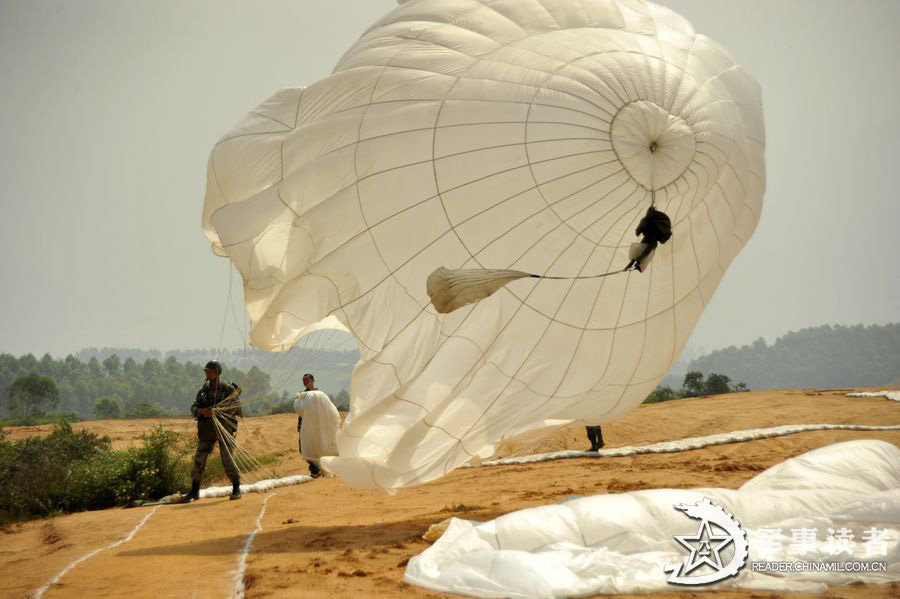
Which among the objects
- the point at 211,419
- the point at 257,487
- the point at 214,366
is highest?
the point at 214,366

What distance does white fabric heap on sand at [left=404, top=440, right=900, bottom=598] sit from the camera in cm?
388

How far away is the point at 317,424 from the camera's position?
1110 centimetres

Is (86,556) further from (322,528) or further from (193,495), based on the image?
(193,495)

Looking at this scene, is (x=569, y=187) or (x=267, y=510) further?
(x=267, y=510)

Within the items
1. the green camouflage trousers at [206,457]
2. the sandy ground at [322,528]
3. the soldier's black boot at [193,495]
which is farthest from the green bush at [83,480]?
the green camouflage trousers at [206,457]

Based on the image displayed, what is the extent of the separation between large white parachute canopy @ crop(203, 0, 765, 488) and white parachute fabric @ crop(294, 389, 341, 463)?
13.9 feet

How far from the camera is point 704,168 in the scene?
5.95 meters

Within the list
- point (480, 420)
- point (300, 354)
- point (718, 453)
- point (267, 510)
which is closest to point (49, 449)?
point (267, 510)

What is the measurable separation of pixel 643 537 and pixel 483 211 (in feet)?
10.2

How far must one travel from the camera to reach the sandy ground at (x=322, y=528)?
14.6 feet

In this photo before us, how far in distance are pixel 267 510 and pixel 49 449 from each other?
5.98 metres

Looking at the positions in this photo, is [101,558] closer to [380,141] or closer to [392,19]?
[380,141]

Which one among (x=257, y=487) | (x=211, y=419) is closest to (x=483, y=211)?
(x=211, y=419)

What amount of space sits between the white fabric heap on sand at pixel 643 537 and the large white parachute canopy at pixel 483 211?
186 centimetres
